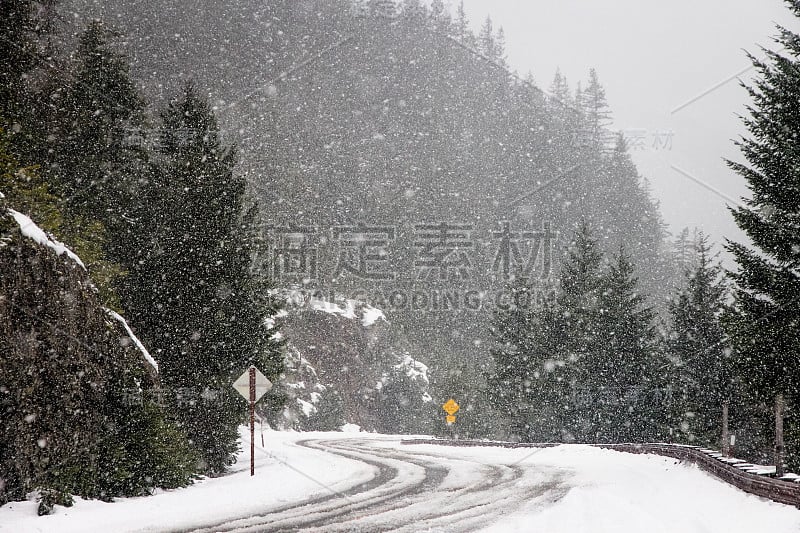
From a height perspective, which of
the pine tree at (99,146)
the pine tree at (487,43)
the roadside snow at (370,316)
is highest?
the pine tree at (487,43)

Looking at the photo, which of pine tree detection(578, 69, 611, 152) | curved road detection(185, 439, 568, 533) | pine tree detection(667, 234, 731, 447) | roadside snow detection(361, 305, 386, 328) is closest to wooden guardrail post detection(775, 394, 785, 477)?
curved road detection(185, 439, 568, 533)

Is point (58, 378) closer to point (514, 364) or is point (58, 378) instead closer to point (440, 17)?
point (514, 364)

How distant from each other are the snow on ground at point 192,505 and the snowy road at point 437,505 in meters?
0.02

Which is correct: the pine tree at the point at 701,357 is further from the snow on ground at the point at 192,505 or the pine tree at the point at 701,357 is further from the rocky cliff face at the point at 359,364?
the rocky cliff face at the point at 359,364

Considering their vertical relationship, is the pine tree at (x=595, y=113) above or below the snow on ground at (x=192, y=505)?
above

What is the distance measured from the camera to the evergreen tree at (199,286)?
18.7m

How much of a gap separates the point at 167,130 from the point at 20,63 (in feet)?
17.9

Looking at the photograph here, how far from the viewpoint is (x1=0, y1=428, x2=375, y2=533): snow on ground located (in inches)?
324

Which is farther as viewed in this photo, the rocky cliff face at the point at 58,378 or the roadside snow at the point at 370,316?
the roadside snow at the point at 370,316

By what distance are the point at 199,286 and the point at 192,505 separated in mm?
10002

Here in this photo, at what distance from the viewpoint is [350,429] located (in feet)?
180

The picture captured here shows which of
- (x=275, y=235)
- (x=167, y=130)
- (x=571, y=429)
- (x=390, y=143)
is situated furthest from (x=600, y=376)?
Answer: (x=390, y=143)

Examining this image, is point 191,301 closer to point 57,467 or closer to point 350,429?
point 57,467

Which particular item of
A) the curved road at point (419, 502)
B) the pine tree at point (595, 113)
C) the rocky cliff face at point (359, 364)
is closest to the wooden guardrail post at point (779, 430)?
the curved road at point (419, 502)
